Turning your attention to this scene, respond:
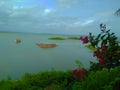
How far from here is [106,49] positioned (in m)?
7.04

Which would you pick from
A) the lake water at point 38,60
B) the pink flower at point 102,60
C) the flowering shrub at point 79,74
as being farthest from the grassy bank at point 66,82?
the lake water at point 38,60

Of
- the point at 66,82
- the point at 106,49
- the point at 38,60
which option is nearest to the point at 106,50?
the point at 106,49

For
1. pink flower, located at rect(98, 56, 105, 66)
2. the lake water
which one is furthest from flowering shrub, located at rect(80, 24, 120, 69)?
the lake water

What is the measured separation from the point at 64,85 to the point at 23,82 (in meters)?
0.92

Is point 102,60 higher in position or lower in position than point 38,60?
higher

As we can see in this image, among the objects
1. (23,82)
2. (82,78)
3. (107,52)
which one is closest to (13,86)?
(23,82)

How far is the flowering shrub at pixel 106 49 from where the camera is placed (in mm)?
6930

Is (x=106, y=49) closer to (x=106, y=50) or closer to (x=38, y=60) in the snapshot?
(x=106, y=50)

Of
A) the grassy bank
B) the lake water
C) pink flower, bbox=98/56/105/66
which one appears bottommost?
the lake water

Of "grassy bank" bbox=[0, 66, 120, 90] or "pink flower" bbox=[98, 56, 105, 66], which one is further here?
"pink flower" bbox=[98, 56, 105, 66]

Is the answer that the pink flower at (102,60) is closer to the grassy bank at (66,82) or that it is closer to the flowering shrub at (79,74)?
the grassy bank at (66,82)

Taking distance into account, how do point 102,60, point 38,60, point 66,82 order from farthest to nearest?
1. point 38,60
2. point 102,60
3. point 66,82

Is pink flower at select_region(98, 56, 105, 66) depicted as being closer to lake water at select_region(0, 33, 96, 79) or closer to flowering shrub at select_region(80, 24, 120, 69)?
flowering shrub at select_region(80, 24, 120, 69)

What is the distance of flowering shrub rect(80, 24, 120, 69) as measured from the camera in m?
6.93
